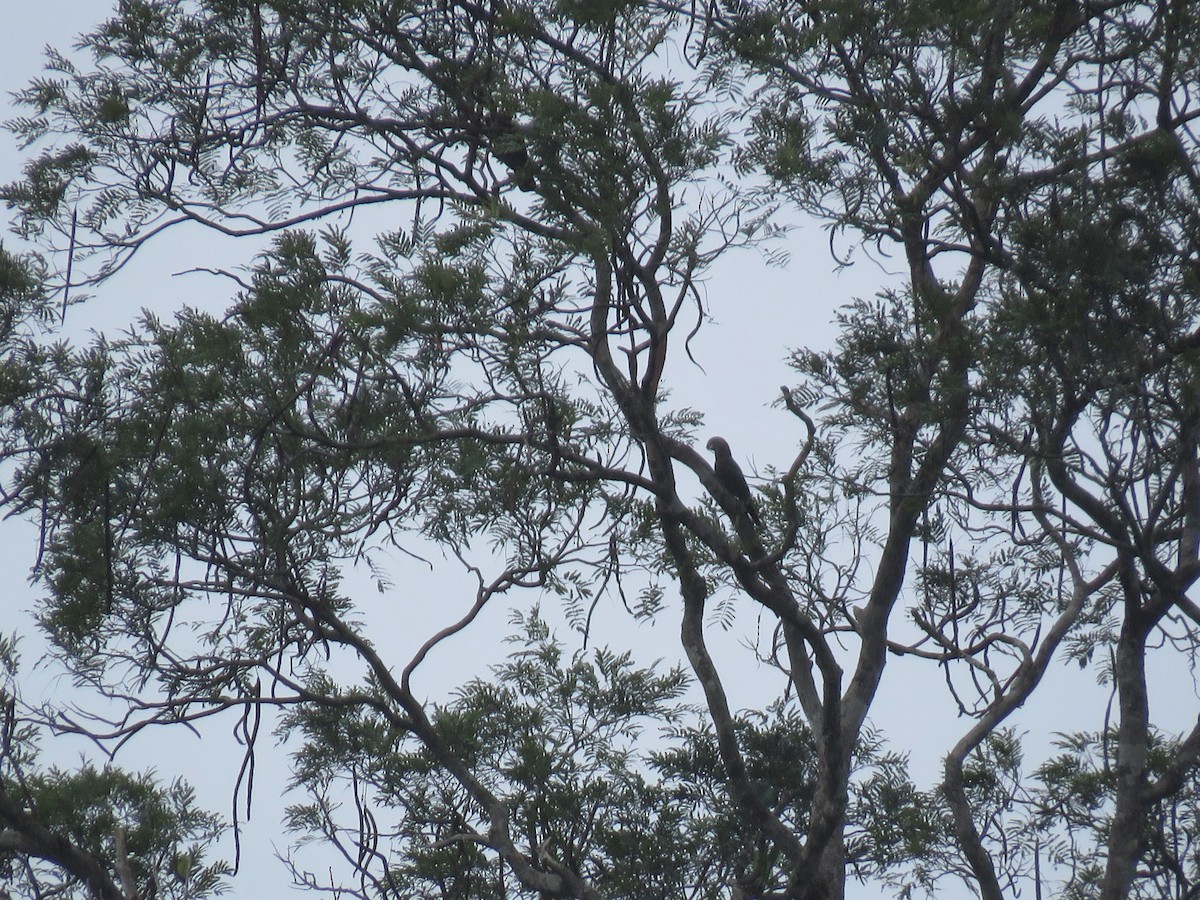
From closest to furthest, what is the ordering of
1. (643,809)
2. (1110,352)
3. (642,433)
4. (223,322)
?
(1110,352) → (223,322) → (642,433) → (643,809)

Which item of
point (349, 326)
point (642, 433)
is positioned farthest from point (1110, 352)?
point (349, 326)

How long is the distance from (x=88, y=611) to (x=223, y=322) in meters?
1.08

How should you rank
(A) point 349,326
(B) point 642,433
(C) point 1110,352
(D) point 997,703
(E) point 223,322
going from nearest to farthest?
(A) point 349,326
(C) point 1110,352
(E) point 223,322
(B) point 642,433
(D) point 997,703

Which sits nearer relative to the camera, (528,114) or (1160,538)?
(528,114)

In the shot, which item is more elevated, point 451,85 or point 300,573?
point 451,85

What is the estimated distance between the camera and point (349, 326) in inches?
148

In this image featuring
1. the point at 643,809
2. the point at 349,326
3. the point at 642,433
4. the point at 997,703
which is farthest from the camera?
the point at 643,809

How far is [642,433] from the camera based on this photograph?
4.58 meters

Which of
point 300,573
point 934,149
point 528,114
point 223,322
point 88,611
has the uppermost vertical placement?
point 934,149

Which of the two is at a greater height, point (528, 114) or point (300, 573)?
point (528, 114)

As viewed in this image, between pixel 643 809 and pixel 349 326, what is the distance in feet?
8.78

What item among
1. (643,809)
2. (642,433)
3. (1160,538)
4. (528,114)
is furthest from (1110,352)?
(643,809)

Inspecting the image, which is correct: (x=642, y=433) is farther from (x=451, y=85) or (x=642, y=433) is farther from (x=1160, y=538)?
(x=1160, y=538)

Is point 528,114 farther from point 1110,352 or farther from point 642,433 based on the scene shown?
point 1110,352
